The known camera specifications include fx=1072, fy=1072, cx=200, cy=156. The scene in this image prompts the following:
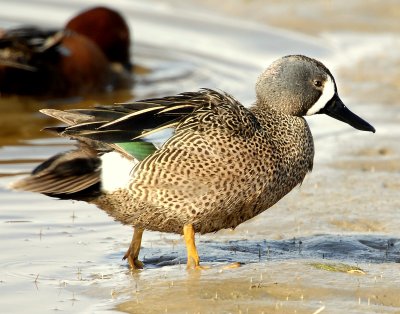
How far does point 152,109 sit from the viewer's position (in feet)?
15.3

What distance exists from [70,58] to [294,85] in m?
4.60

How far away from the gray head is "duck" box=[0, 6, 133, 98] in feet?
14.1

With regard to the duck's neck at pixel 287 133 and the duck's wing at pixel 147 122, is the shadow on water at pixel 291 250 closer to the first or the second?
the duck's neck at pixel 287 133

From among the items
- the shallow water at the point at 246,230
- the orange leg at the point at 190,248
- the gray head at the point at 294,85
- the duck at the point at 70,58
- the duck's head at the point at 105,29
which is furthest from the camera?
the duck's head at the point at 105,29

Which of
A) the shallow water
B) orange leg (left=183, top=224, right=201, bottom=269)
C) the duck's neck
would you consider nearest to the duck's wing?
the duck's neck

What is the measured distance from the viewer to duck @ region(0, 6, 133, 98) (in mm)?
8961

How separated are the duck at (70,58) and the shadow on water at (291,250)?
4100 mm

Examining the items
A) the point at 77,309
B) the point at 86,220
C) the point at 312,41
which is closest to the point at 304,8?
the point at 312,41

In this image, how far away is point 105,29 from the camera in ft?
32.7

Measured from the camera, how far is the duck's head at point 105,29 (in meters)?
9.90

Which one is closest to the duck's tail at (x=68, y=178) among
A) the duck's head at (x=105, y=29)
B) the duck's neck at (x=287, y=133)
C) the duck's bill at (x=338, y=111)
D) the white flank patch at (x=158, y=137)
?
the white flank patch at (x=158, y=137)

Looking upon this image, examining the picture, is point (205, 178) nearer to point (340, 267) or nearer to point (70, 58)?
point (340, 267)

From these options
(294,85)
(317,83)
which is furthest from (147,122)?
(317,83)

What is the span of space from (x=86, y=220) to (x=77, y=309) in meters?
1.56
